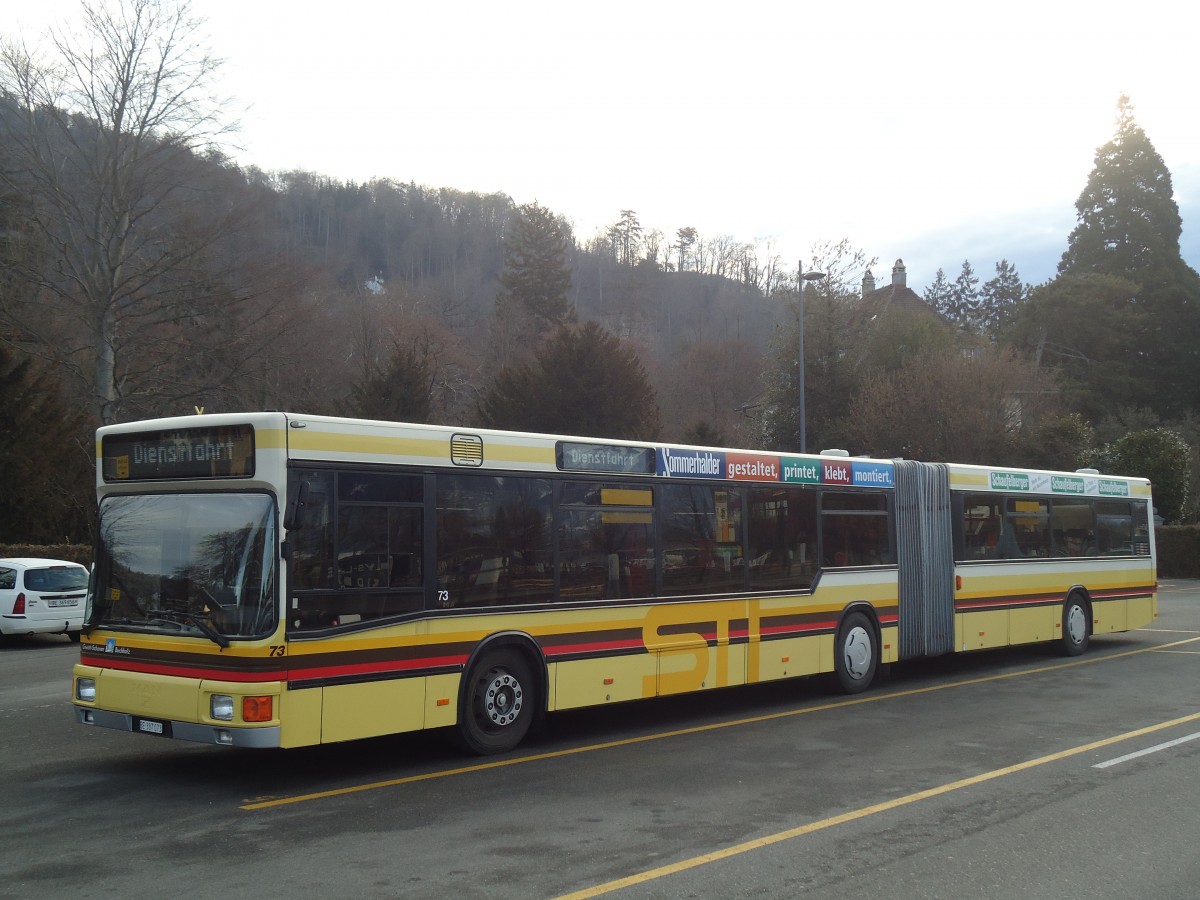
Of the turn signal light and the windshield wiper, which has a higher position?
the windshield wiper

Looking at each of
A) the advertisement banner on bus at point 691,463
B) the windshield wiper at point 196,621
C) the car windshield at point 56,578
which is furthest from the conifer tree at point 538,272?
the windshield wiper at point 196,621

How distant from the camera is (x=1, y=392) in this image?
29703 mm

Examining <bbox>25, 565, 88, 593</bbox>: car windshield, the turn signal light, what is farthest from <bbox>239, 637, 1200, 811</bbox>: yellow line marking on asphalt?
<bbox>25, 565, 88, 593</bbox>: car windshield

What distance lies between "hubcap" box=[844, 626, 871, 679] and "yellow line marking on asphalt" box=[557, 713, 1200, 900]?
3.53 meters

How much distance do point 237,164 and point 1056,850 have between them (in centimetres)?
3035

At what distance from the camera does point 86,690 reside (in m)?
8.69

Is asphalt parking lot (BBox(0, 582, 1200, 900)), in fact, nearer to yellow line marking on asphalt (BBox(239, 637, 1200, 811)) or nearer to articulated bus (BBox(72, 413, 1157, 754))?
yellow line marking on asphalt (BBox(239, 637, 1200, 811))

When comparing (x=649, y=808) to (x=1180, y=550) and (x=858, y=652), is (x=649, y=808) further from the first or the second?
(x=1180, y=550)

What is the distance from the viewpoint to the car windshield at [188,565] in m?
7.94

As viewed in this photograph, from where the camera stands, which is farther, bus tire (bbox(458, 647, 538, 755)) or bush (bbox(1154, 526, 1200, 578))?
bush (bbox(1154, 526, 1200, 578))

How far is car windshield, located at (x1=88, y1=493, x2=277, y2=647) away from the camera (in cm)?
794

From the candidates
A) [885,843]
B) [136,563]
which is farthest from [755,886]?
[136,563]

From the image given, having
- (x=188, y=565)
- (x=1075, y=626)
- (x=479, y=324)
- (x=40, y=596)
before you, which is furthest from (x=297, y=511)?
(x=479, y=324)

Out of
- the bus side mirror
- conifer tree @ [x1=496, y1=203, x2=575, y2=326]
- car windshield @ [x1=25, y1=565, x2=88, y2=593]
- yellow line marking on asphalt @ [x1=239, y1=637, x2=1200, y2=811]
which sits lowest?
yellow line marking on asphalt @ [x1=239, y1=637, x2=1200, y2=811]
